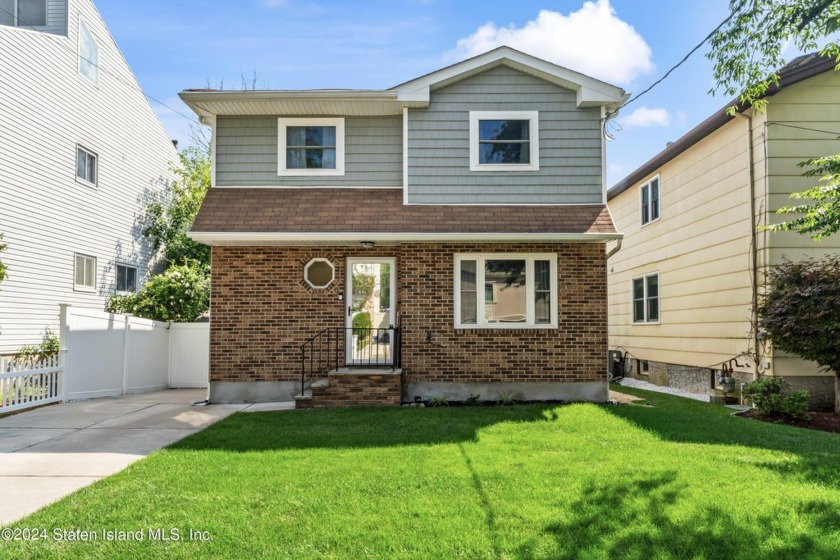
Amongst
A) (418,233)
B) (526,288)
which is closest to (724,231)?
(526,288)

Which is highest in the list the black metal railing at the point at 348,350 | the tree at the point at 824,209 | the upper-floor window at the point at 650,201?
the upper-floor window at the point at 650,201

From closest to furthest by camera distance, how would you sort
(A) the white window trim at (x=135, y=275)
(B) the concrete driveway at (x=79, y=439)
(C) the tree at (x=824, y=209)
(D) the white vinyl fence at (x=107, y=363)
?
(B) the concrete driveway at (x=79, y=439)
(C) the tree at (x=824, y=209)
(D) the white vinyl fence at (x=107, y=363)
(A) the white window trim at (x=135, y=275)

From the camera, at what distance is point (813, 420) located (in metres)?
8.23

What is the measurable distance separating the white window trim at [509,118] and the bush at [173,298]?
7373 mm

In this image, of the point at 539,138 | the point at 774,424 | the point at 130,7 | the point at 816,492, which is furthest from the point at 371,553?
the point at 130,7

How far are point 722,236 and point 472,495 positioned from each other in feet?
27.9

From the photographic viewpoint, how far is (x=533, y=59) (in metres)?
10.0

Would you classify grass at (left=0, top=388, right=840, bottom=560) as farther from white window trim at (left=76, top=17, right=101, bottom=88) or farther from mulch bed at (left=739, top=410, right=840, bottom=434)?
white window trim at (left=76, top=17, right=101, bottom=88)

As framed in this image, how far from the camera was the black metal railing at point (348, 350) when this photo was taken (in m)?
9.69

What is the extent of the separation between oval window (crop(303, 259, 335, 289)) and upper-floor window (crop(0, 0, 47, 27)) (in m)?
9.89

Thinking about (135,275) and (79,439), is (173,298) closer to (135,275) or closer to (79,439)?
(135,275)

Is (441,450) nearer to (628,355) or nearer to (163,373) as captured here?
(163,373)

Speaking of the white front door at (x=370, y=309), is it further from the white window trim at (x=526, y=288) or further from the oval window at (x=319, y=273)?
the white window trim at (x=526, y=288)

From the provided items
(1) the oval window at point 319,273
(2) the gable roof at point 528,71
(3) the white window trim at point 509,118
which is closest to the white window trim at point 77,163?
(1) the oval window at point 319,273
